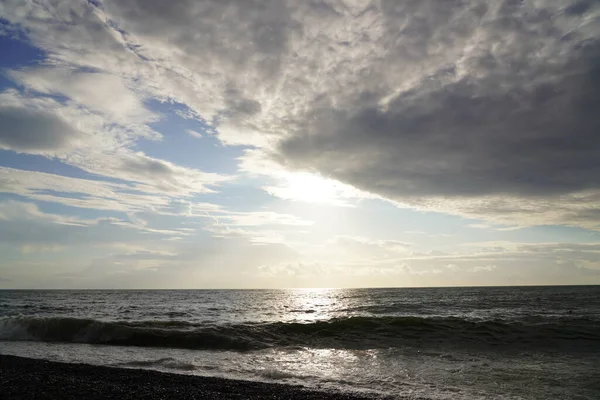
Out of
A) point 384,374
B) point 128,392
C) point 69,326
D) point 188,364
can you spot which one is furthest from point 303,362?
point 69,326

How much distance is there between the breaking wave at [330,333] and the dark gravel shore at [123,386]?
797 cm

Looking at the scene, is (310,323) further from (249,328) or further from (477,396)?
(477,396)

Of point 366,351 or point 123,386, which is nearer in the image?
point 123,386

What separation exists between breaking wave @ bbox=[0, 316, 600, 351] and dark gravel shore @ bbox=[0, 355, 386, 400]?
797cm

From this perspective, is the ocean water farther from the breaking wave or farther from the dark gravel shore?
the dark gravel shore

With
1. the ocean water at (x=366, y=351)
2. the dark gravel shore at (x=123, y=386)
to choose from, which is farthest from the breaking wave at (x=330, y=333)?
the dark gravel shore at (x=123, y=386)

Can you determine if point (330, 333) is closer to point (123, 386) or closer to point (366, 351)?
point (366, 351)

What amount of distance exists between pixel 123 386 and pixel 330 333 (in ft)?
48.4

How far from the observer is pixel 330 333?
74.1 ft

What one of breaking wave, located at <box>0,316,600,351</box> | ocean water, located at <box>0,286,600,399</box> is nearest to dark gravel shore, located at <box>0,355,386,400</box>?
ocean water, located at <box>0,286,600,399</box>

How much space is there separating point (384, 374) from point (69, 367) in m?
10.7

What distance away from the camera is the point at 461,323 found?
23.8 meters

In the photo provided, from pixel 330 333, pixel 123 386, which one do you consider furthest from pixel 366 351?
pixel 123 386

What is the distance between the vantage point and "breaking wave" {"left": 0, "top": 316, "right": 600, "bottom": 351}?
1938 cm
